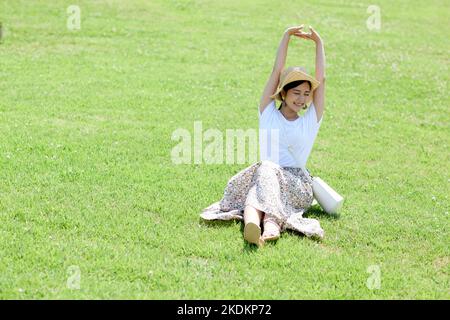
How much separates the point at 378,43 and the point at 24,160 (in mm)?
13127

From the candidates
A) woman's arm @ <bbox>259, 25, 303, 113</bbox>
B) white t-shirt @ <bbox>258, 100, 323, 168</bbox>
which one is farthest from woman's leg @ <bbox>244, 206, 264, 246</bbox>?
woman's arm @ <bbox>259, 25, 303, 113</bbox>

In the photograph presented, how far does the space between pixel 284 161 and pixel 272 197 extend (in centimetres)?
67

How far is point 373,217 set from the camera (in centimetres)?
777

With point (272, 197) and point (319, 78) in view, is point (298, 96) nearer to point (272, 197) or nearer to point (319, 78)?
point (319, 78)

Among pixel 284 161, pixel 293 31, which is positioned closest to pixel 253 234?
pixel 284 161

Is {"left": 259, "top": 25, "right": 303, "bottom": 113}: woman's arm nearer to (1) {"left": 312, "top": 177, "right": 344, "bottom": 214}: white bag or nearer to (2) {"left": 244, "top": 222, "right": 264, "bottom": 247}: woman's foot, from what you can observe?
(1) {"left": 312, "top": 177, "right": 344, "bottom": 214}: white bag

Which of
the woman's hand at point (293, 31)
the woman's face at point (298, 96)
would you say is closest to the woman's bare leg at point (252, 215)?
the woman's face at point (298, 96)

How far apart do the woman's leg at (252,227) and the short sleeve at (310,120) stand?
51.6 inches

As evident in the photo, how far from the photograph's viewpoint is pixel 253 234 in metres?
6.57

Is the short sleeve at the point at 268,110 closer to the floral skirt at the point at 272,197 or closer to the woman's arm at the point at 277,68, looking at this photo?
the woman's arm at the point at 277,68

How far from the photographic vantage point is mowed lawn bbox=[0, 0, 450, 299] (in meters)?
6.10

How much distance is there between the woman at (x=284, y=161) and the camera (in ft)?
23.4

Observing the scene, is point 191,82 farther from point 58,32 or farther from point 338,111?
point 58,32
